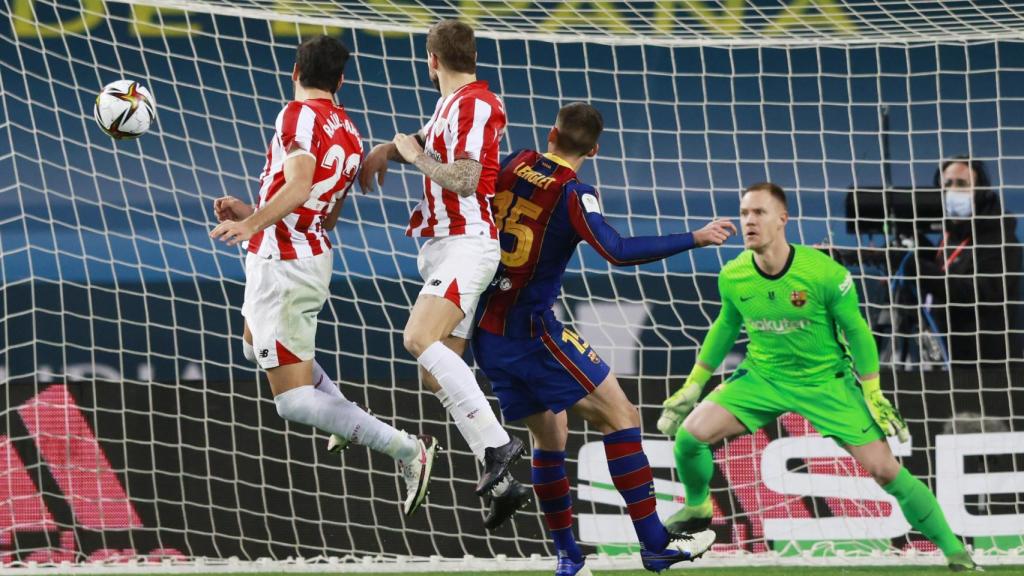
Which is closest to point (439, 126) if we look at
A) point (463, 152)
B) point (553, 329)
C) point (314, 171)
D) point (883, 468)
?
point (463, 152)

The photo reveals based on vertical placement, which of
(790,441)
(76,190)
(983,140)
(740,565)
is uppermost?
(76,190)

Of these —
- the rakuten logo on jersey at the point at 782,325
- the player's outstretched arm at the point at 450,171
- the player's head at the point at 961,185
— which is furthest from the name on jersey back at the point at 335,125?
the player's head at the point at 961,185

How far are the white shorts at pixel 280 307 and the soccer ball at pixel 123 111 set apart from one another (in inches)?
26.7

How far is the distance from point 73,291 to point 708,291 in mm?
3849

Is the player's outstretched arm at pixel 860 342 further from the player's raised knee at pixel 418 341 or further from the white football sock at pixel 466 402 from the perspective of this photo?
the player's raised knee at pixel 418 341

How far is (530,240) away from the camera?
480 cm

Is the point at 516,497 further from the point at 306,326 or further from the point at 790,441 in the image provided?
the point at 790,441

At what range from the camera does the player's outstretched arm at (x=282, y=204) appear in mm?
4199

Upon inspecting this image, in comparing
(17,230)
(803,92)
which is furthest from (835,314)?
(17,230)

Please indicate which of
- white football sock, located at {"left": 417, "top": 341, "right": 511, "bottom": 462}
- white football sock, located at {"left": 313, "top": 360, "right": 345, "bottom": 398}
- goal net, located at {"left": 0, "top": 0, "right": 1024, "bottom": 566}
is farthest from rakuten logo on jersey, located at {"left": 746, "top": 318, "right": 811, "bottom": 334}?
white football sock, located at {"left": 313, "top": 360, "right": 345, "bottom": 398}

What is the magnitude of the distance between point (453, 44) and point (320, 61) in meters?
0.47

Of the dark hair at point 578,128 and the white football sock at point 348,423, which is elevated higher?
the dark hair at point 578,128

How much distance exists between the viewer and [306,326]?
460 centimetres

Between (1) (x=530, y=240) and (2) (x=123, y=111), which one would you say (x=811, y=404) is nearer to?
(1) (x=530, y=240)
